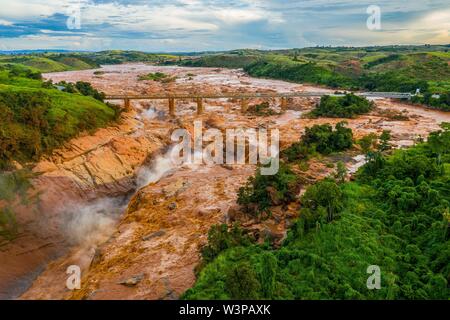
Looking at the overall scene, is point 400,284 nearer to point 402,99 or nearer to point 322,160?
point 322,160

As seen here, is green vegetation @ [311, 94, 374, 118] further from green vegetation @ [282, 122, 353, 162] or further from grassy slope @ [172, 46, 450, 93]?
grassy slope @ [172, 46, 450, 93]

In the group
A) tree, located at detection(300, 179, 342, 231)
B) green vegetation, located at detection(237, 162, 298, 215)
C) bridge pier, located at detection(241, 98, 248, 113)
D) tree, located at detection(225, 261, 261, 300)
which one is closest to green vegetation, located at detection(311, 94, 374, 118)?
bridge pier, located at detection(241, 98, 248, 113)

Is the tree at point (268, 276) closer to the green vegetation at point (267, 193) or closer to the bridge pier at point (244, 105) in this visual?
the green vegetation at point (267, 193)

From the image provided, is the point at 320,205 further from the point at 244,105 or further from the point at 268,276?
the point at 244,105

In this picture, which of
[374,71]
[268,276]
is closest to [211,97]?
[268,276]

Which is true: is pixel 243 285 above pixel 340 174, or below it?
below

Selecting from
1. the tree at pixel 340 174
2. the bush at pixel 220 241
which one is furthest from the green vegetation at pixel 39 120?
the tree at pixel 340 174

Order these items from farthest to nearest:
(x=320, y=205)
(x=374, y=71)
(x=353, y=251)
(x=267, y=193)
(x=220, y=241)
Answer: (x=374, y=71)
(x=267, y=193)
(x=320, y=205)
(x=220, y=241)
(x=353, y=251)
